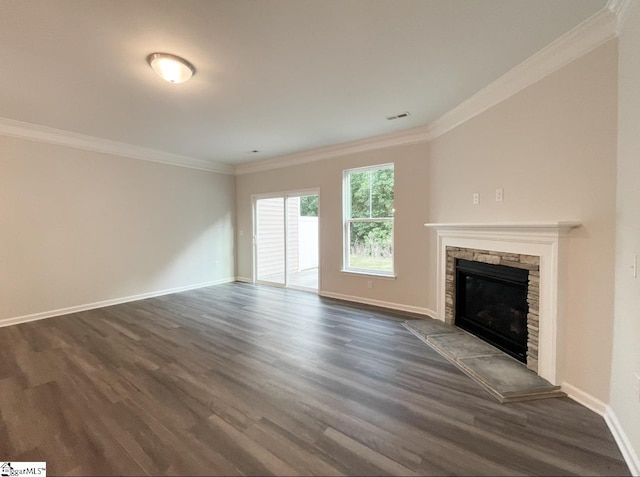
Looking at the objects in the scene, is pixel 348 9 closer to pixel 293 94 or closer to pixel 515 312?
pixel 293 94

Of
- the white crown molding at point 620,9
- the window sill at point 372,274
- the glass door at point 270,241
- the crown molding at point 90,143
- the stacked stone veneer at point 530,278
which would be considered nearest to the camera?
the white crown molding at point 620,9

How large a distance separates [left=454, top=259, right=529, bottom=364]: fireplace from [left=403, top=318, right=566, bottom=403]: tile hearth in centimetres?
12

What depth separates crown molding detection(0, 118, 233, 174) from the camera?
376 cm

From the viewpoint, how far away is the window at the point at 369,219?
455cm

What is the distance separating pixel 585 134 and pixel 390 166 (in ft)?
8.49

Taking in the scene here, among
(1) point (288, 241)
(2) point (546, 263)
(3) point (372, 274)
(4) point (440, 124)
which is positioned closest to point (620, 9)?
(2) point (546, 263)

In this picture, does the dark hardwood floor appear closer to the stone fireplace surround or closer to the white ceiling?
the stone fireplace surround

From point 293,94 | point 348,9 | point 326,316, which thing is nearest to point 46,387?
point 326,316

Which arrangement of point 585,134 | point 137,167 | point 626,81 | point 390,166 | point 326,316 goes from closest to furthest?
point 626,81
point 585,134
point 326,316
point 390,166
point 137,167

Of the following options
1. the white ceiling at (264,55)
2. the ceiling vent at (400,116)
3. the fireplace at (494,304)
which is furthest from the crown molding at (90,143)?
the fireplace at (494,304)

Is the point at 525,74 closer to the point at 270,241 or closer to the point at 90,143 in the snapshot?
the point at 270,241

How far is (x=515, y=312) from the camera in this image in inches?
110

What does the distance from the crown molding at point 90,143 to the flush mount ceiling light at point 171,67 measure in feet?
9.51

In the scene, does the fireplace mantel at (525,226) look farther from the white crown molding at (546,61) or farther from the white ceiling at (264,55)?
the white ceiling at (264,55)
